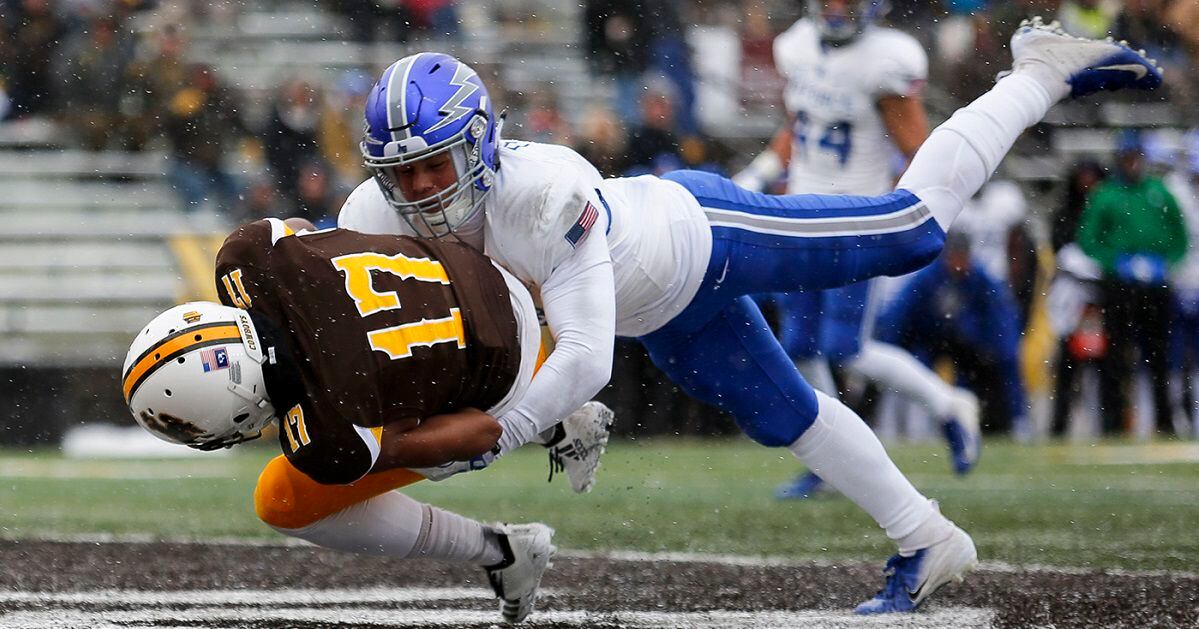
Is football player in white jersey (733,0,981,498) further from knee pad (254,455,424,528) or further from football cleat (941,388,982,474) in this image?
knee pad (254,455,424,528)

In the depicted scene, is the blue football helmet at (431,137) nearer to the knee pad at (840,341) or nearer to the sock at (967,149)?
the sock at (967,149)

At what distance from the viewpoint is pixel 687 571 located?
4270mm

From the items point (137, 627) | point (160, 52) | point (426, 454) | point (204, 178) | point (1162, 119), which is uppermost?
point (426, 454)

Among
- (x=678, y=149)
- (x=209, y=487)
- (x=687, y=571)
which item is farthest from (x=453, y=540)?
(x=678, y=149)

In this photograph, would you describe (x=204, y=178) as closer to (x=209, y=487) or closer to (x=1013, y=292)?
(x=209, y=487)

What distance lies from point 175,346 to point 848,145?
3.56 m

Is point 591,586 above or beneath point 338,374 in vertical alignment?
beneath

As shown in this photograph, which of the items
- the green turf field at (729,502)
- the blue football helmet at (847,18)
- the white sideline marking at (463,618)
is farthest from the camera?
the blue football helmet at (847,18)

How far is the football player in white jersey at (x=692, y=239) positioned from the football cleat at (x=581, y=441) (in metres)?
0.21

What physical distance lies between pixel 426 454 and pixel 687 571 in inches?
57.2

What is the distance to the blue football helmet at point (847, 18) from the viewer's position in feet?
19.0

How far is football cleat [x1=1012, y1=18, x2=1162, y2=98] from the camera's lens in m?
4.00

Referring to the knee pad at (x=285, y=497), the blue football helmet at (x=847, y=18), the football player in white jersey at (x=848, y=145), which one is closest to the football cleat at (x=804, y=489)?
the football player in white jersey at (x=848, y=145)

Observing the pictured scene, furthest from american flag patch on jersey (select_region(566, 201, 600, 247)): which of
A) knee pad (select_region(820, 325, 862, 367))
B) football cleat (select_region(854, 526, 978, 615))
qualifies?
knee pad (select_region(820, 325, 862, 367))
